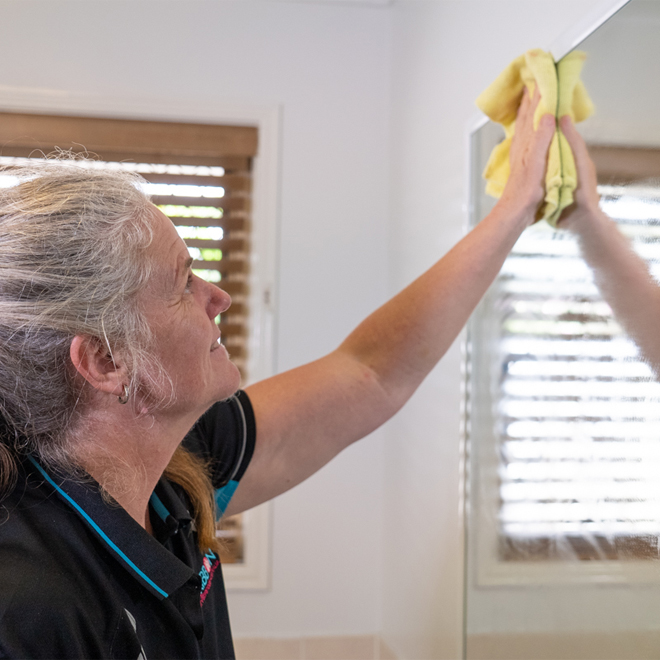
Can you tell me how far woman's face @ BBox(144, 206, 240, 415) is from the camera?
0.71 m

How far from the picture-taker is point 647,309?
722 millimetres

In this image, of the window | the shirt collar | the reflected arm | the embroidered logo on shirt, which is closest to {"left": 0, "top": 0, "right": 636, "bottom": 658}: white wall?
the window

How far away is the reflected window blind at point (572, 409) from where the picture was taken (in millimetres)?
716

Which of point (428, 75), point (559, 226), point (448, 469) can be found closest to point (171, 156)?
point (428, 75)

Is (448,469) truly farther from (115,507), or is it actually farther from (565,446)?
(115,507)

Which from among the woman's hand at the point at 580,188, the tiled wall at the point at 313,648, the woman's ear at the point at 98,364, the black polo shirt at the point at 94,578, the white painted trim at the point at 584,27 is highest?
the white painted trim at the point at 584,27

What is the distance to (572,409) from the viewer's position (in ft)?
2.79

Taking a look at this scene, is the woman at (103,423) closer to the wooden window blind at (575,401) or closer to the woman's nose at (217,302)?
the woman's nose at (217,302)

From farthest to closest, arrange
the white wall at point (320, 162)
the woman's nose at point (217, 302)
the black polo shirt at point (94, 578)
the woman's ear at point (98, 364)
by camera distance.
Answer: the white wall at point (320, 162) < the woman's nose at point (217, 302) < the woman's ear at point (98, 364) < the black polo shirt at point (94, 578)

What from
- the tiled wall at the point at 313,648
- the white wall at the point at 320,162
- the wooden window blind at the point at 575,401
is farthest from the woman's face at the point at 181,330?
the tiled wall at the point at 313,648

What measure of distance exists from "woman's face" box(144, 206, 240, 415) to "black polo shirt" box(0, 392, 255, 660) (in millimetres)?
137

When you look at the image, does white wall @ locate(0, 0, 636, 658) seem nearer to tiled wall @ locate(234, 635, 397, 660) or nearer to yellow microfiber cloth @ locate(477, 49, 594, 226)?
tiled wall @ locate(234, 635, 397, 660)

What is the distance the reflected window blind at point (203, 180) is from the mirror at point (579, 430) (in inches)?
35.9

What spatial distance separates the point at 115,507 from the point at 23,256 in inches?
10.1
